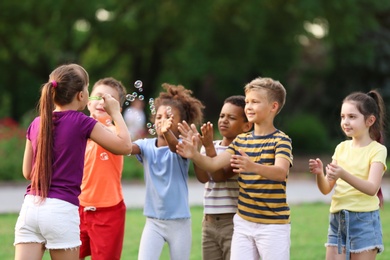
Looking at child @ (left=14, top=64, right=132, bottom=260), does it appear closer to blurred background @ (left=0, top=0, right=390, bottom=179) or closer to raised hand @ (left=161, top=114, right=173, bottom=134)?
raised hand @ (left=161, top=114, right=173, bottom=134)

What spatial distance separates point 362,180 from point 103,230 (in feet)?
5.95

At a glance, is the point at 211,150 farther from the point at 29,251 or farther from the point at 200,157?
the point at 29,251

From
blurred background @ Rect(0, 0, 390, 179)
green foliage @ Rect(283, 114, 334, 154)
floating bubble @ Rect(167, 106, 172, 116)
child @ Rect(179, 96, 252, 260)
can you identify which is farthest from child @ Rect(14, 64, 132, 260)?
green foliage @ Rect(283, 114, 334, 154)

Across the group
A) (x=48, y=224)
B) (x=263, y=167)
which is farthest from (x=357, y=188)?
(x=48, y=224)

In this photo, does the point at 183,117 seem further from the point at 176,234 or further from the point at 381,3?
the point at 381,3

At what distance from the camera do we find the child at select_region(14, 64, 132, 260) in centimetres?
422

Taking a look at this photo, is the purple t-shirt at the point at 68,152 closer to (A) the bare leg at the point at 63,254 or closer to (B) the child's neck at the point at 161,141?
(A) the bare leg at the point at 63,254

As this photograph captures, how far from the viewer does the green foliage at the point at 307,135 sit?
2408 centimetres

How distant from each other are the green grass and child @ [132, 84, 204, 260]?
2.09 m

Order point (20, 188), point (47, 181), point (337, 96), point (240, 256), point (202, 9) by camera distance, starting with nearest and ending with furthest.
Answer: point (47, 181) < point (240, 256) < point (20, 188) < point (202, 9) < point (337, 96)

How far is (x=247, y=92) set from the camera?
16.0 feet

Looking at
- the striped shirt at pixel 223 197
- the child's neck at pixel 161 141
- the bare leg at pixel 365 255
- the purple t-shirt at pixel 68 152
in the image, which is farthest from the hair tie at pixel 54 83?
the bare leg at pixel 365 255

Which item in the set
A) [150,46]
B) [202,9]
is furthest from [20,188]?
[150,46]

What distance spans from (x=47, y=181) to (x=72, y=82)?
625 millimetres
